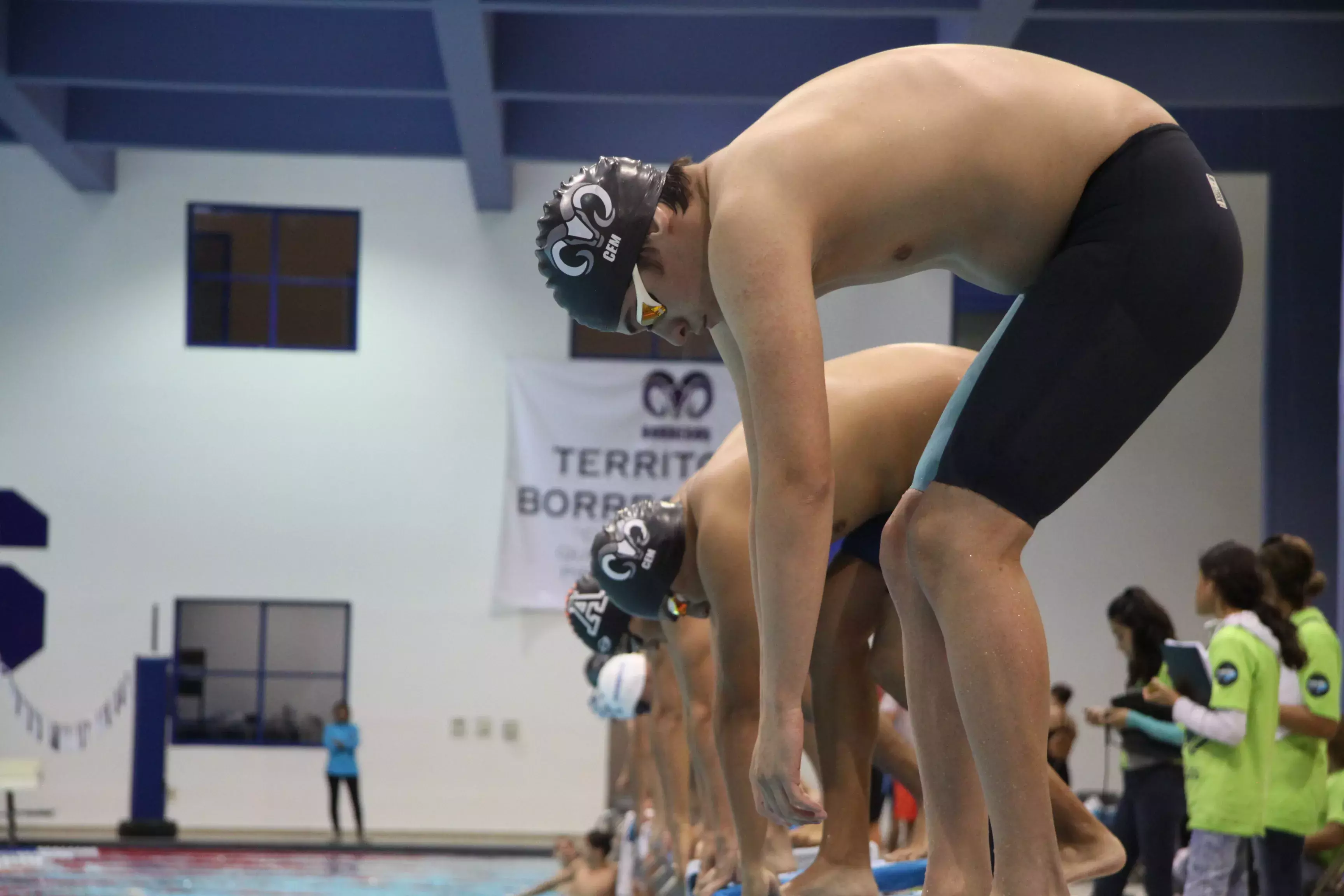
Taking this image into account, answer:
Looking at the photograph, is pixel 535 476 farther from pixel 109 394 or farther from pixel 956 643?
pixel 956 643

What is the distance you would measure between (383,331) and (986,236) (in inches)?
522

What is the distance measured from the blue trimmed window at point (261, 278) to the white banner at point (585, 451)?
88.4 inches

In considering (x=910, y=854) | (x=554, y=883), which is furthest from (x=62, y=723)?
(x=910, y=854)

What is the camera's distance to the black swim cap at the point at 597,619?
577 cm

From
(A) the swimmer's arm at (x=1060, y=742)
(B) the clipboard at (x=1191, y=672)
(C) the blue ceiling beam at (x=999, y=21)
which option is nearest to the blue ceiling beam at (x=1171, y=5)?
(C) the blue ceiling beam at (x=999, y=21)

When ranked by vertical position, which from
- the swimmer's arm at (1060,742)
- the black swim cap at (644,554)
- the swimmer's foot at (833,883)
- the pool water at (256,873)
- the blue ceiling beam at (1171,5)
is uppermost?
the blue ceiling beam at (1171,5)

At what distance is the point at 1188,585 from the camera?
14422 millimetres

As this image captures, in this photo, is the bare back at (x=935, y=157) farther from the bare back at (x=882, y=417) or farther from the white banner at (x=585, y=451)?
the white banner at (x=585, y=451)

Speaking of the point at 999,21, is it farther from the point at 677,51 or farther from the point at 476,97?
the point at 476,97

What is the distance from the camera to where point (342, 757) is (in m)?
13.6

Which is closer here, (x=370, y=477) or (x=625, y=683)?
(x=625, y=683)

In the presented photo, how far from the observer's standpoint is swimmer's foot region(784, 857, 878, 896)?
2797mm

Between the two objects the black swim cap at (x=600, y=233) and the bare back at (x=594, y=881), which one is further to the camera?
the bare back at (x=594, y=881)

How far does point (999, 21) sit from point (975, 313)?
6548 millimetres
